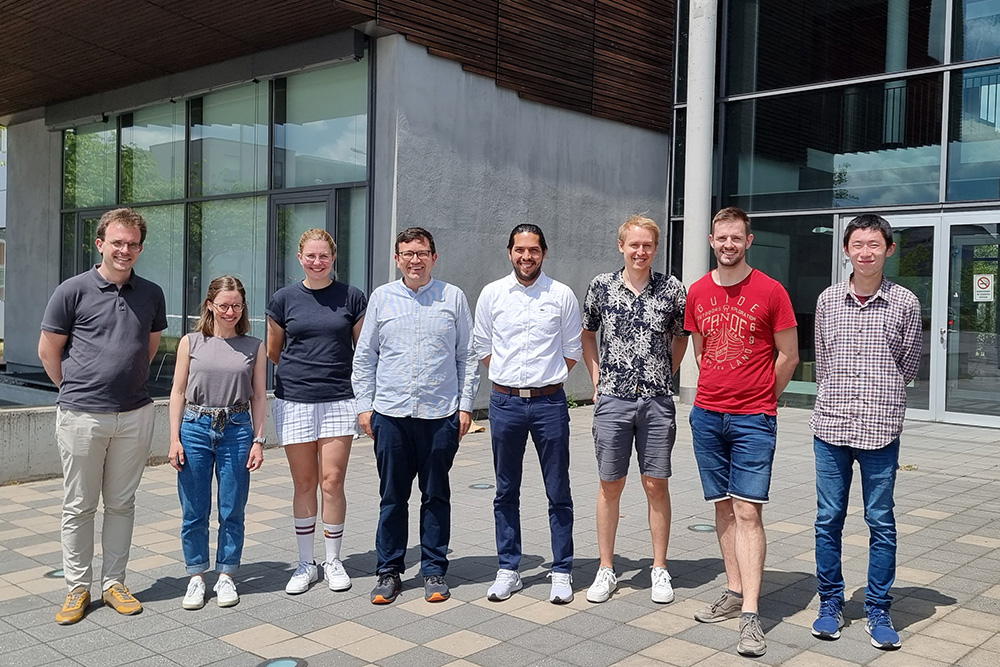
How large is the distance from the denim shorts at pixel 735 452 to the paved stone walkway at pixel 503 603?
0.64 metres

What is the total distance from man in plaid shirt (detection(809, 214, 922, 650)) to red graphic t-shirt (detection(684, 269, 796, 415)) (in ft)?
0.94

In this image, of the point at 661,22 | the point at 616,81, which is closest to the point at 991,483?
the point at 616,81

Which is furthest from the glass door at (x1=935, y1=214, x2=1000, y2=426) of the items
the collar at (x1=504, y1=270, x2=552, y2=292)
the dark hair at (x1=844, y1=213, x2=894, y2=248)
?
the collar at (x1=504, y1=270, x2=552, y2=292)

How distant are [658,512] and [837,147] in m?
9.91

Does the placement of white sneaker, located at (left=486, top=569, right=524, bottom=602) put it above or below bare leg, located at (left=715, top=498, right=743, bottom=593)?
below

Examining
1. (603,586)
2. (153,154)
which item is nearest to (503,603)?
(603,586)

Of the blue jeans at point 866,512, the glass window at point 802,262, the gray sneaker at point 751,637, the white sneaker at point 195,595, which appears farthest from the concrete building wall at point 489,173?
the gray sneaker at point 751,637

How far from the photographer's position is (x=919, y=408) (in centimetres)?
1228

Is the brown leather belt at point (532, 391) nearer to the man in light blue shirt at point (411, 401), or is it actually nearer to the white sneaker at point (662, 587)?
the man in light blue shirt at point (411, 401)

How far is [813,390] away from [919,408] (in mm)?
1471

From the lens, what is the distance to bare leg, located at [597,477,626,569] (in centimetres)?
484

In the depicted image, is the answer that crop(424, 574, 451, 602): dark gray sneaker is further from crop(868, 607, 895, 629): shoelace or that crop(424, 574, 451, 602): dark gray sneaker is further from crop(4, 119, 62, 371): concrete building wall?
crop(4, 119, 62, 371): concrete building wall

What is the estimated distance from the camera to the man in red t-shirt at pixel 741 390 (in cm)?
432

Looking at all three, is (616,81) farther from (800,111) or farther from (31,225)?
(31,225)
